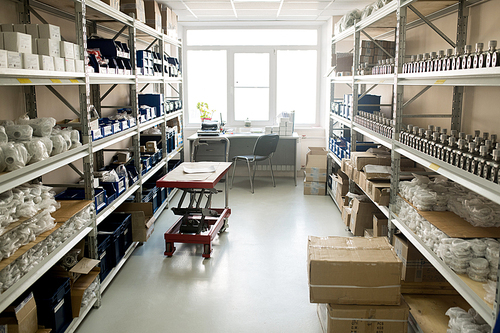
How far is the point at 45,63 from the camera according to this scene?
226 centimetres

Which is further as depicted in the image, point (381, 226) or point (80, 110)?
point (381, 226)

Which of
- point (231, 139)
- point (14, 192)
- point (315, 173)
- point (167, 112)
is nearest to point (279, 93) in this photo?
point (231, 139)

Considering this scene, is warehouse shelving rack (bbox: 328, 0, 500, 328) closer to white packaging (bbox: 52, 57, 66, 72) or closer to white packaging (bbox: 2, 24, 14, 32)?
white packaging (bbox: 52, 57, 66, 72)

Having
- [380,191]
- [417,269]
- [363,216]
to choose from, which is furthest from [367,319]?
[363,216]

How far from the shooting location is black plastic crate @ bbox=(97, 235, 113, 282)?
316cm

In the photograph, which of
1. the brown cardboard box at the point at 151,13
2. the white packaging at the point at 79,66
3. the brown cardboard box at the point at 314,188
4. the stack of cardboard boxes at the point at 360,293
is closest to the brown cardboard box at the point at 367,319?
the stack of cardboard boxes at the point at 360,293

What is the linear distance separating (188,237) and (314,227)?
163cm

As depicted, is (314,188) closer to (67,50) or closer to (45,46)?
(67,50)

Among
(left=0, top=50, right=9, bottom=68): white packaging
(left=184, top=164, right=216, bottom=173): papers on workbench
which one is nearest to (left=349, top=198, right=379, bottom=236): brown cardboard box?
(left=184, top=164, right=216, bottom=173): papers on workbench

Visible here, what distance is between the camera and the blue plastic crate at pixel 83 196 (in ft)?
10.0

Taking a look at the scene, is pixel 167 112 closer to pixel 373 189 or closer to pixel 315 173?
pixel 315 173

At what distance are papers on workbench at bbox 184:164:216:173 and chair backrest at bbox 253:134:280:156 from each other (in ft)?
6.54

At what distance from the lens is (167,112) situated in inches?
224

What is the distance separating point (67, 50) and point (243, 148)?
197 inches
